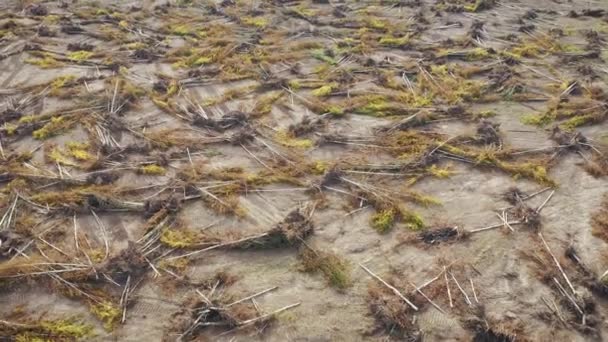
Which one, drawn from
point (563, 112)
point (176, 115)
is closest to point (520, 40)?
point (563, 112)

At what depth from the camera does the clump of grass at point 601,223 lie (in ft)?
14.3

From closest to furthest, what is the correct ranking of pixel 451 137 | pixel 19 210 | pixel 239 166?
pixel 19 210
pixel 239 166
pixel 451 137

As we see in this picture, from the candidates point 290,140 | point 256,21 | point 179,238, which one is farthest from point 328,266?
point 256,21

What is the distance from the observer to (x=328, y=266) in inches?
162

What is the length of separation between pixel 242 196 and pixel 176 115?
2127mm

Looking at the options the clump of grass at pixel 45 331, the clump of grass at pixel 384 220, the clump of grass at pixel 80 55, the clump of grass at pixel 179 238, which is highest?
the clump of grass at pixel 384 220

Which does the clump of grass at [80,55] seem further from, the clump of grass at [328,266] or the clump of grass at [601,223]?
the clump of grass at [601,223]

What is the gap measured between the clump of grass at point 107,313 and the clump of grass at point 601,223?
440 centimetres

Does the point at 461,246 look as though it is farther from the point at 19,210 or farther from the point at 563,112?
the point at 19,210

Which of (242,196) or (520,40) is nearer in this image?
(242,196)

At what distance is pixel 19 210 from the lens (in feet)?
15.4

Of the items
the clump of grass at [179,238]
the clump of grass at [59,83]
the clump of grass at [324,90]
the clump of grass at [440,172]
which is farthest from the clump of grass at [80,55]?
the clump of grass at [440,172]

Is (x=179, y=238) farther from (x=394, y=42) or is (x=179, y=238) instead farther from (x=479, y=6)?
(x=479, y=6)

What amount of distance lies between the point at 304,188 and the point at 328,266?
3.71 ft
